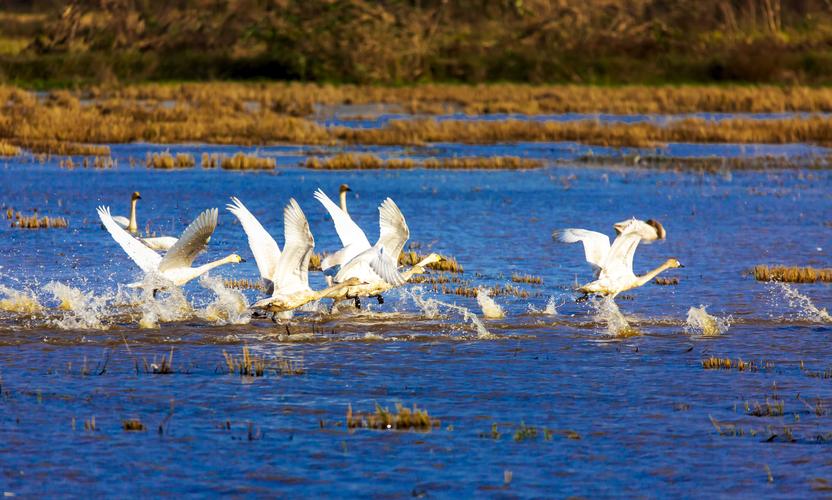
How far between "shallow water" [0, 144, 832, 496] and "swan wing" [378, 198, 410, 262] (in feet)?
2.54

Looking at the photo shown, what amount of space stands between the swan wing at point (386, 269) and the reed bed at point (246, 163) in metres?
15.1

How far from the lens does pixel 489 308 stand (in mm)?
13711

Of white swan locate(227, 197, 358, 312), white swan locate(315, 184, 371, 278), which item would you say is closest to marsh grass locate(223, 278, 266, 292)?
white swan locate(315, 184, 371, 278)

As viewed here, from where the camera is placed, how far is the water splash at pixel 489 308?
13570 mm

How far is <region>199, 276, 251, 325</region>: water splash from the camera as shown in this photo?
44.0 feet

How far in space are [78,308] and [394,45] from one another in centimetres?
3907

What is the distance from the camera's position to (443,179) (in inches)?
1070

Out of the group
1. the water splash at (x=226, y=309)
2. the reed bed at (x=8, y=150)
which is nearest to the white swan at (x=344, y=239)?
the water splash at (x=226, y=309)

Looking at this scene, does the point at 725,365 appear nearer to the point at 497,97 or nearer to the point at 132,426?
Answer: the point at 132,426

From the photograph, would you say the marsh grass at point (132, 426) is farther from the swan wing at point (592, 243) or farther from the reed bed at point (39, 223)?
the reed bed at point (39, 223)

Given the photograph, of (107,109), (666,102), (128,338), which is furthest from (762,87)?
(128,338)

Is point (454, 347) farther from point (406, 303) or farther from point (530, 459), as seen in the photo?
point (530, 459)

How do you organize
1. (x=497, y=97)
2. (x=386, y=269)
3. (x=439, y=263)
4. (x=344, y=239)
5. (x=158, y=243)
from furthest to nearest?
(x=497, y=97) < (x=439, y=263) < (x=158, y=243) < (x=344, y=239) < (x=386, y=269)

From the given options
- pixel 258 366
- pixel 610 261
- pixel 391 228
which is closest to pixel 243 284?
pixel 391 228
